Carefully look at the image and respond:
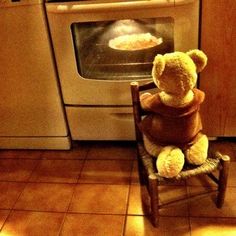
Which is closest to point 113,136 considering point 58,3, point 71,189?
point 71,189

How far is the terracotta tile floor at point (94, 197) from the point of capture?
1.20 m

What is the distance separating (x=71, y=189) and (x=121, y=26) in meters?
0.74

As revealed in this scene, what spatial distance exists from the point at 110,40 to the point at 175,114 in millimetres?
518

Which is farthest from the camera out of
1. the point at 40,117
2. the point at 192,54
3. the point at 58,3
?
the point at 40,117

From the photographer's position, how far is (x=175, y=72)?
978mm

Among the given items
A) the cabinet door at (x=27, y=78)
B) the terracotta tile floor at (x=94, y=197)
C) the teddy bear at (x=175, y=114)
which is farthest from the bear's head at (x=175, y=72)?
the cabinet door at (x=27, y=78)

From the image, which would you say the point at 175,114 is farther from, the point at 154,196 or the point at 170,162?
the point at 154,196

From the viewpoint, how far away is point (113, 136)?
1.57 m

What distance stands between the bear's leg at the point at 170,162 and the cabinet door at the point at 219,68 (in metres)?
0.43

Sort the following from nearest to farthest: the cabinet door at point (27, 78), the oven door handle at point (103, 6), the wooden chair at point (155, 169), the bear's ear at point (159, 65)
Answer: the bear's ear at point (159, 65) → the wooden chair at point (155, 169) → the oven door handle at point (103, 6) → the cabinet door at point (27, 78)

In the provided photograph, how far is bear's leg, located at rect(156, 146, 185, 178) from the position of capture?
1.04 metres

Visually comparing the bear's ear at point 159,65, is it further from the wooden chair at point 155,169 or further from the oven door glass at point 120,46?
the oven door glass at point 120,46

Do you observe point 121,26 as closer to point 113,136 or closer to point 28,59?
point 28,59

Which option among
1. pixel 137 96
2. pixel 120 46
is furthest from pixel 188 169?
pixel 120 46
